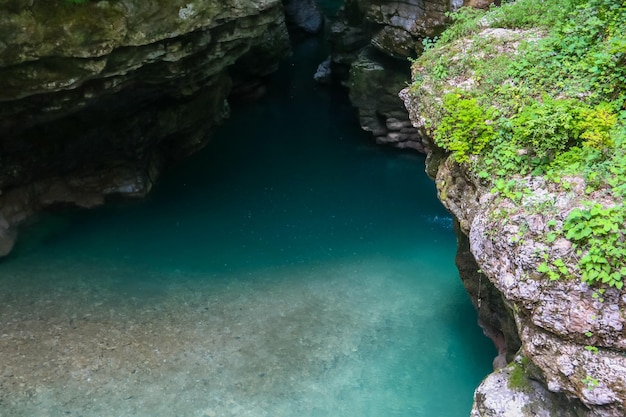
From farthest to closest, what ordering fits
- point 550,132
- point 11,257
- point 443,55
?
1. point 11,257
2. point 443,55
3. point 550,132

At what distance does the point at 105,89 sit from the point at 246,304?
4363mm

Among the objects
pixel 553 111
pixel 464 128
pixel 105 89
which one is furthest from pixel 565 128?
pixel 105 89

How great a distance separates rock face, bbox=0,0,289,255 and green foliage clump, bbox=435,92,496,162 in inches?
175

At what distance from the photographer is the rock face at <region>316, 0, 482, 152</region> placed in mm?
11930

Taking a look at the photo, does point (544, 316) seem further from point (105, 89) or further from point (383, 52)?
point (383, 52)

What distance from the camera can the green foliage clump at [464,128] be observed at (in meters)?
6.15

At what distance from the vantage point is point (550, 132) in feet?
18.2

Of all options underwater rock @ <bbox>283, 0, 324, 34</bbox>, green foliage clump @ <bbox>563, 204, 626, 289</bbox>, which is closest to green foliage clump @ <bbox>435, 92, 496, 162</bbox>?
green foliage clump @ <bbox>563, 204, 626, 289</bbox>

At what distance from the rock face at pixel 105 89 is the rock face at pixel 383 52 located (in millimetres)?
2422

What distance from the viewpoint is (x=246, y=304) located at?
9.62m

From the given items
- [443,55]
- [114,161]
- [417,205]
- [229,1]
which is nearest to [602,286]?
[443,55]

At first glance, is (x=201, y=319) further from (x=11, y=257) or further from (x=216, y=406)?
(x=11, y=257)

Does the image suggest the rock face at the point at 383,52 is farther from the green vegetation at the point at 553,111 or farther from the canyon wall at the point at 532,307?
the canyon wall at the point at 532,307

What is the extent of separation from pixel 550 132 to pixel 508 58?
1696 millimetres
